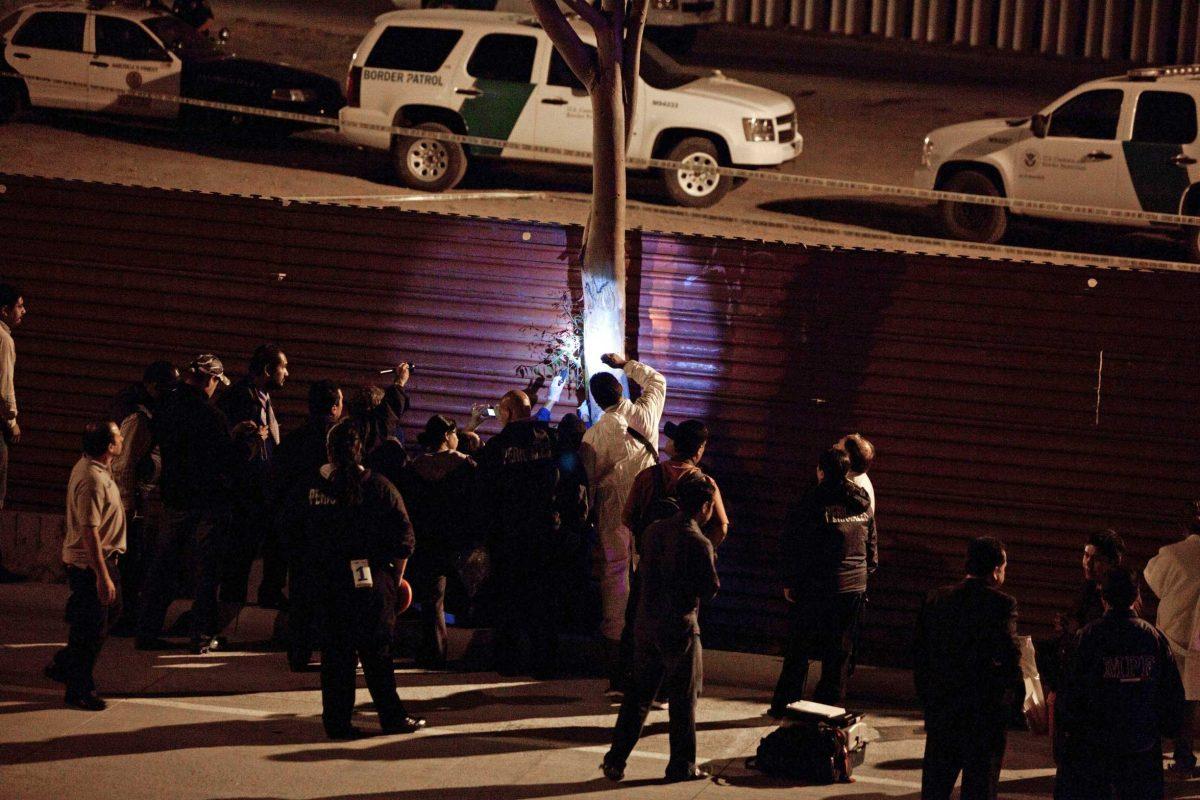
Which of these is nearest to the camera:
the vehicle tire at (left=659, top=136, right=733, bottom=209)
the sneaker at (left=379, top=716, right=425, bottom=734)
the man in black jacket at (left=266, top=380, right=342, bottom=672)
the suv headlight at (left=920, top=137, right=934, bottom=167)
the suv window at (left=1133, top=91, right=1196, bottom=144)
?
the sneaker at (left=379, top=716, right=425, bottom=734)

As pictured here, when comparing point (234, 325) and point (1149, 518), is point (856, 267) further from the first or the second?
point (234, 325)

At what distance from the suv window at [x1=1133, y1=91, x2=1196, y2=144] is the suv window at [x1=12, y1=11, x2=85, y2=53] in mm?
12220

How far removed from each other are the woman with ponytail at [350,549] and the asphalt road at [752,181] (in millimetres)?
8874

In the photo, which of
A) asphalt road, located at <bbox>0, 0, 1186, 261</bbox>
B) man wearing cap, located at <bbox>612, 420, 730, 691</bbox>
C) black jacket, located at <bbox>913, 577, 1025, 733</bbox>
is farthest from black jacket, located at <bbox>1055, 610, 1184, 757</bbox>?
asphalt road, located at <bbox>0, 0, 1186, 261</bbox>

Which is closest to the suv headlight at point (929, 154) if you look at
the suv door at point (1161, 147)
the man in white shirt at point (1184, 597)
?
the suv door at point (1161, 147)

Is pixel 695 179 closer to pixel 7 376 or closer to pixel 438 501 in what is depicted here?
pixel 438 501

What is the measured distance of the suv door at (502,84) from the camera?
17.4 m

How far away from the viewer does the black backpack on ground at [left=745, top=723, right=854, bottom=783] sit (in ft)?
27.3

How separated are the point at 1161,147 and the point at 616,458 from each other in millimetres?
8753

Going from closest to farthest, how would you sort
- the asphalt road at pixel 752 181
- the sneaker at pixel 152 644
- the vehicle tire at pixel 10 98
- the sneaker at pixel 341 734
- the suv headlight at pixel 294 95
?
the sneaker at pixel 341 734, the sneaker at pixel 152 644, the asphalt road at pixel 752 181, the suv headlight at pixel 294 95, the vehicle tire at pixel 10 98

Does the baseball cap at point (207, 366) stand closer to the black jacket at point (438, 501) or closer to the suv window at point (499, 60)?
the black jacket at point (438, 501)

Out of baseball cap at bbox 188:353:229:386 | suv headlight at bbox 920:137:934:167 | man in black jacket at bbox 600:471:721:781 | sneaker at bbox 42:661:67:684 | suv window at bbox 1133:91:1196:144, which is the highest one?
suv window at bbox 1133:91:1196:144

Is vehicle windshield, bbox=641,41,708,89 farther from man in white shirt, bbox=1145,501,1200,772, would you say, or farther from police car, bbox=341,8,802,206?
man in white shirt, bbox=1145,501,1200,772

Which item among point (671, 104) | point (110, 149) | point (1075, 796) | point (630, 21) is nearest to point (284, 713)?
point (1075, 796)
